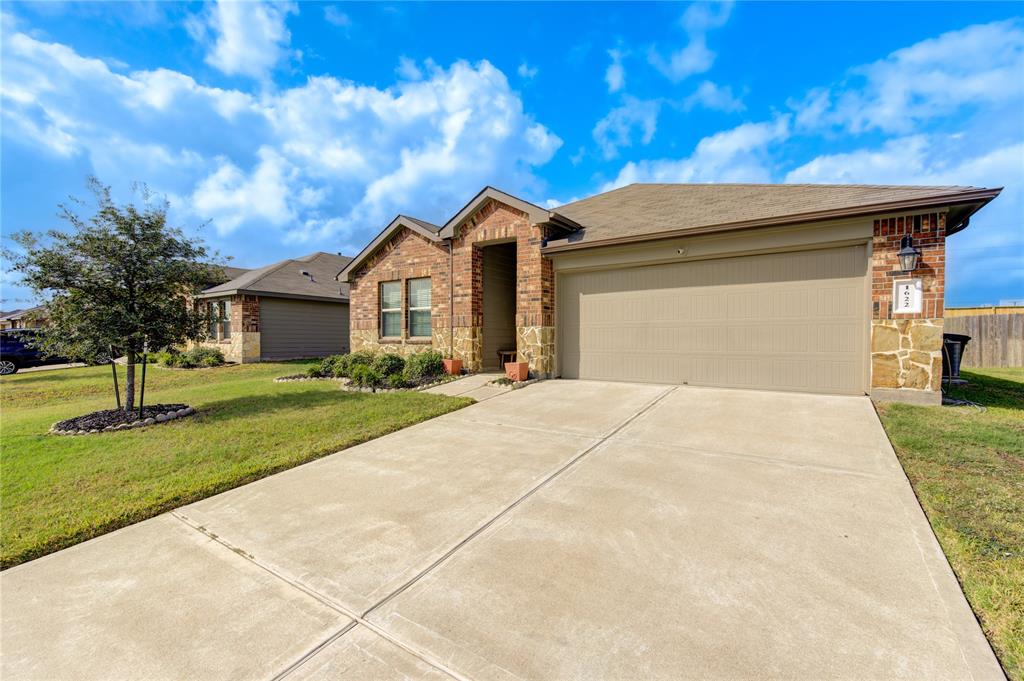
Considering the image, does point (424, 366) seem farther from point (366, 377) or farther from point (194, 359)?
point (194, 359)

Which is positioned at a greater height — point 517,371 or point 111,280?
point 111,280

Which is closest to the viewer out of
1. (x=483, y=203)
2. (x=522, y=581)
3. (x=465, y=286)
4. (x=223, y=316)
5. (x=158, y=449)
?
(x=522, y=581)

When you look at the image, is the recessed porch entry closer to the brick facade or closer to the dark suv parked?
the brick facade

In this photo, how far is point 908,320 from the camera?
6.50 metres

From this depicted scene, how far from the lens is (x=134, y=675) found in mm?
1739

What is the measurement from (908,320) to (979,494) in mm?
4453

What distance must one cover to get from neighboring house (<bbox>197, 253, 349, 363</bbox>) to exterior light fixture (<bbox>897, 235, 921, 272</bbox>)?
1780 centimetres

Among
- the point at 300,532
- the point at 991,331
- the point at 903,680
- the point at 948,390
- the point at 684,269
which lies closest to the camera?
the point at 903,680

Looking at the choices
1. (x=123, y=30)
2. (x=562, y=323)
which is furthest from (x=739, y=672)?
(x=123, y=30)

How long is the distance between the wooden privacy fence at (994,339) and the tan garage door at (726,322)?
10835mm

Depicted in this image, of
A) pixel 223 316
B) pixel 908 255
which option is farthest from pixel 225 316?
pixel 908 255

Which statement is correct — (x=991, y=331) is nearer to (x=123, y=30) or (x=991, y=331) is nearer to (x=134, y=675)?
(x=134, y=675)

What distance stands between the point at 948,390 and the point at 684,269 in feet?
17.5

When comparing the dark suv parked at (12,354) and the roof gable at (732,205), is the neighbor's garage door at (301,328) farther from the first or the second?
the roof gable at (732,205)
